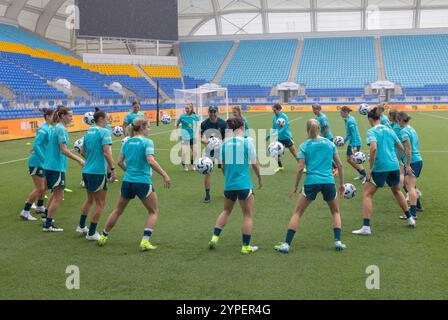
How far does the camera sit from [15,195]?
457 inches

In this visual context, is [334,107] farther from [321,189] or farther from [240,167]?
[240,167]

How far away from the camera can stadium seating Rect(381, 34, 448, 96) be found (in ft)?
180

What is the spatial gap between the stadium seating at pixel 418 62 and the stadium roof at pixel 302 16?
79.4 inches

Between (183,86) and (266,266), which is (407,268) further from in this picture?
(183,86)

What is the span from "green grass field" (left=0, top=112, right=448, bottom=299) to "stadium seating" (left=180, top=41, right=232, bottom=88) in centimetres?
4891

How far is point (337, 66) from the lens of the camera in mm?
59969

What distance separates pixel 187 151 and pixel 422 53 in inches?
2038

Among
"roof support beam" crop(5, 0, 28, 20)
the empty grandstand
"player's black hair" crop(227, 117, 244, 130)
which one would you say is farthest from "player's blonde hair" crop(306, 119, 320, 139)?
"roof support beam" crop(5, 0, 28, 20)

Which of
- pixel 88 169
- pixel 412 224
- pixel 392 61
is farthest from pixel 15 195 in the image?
pixel 392 61

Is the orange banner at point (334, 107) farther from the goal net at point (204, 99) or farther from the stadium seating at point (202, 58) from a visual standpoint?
the stadium seating at point (202, 58)

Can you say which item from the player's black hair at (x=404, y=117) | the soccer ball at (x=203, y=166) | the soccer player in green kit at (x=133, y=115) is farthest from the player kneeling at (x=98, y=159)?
the soccer player in green kit at (x=133, y=115)

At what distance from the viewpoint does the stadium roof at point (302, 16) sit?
193 feet

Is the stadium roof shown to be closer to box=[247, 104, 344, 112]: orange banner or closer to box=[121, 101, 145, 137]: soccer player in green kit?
box=[247, 104, 344, 112]: orange banner

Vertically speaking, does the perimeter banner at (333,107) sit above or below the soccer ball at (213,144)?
above
